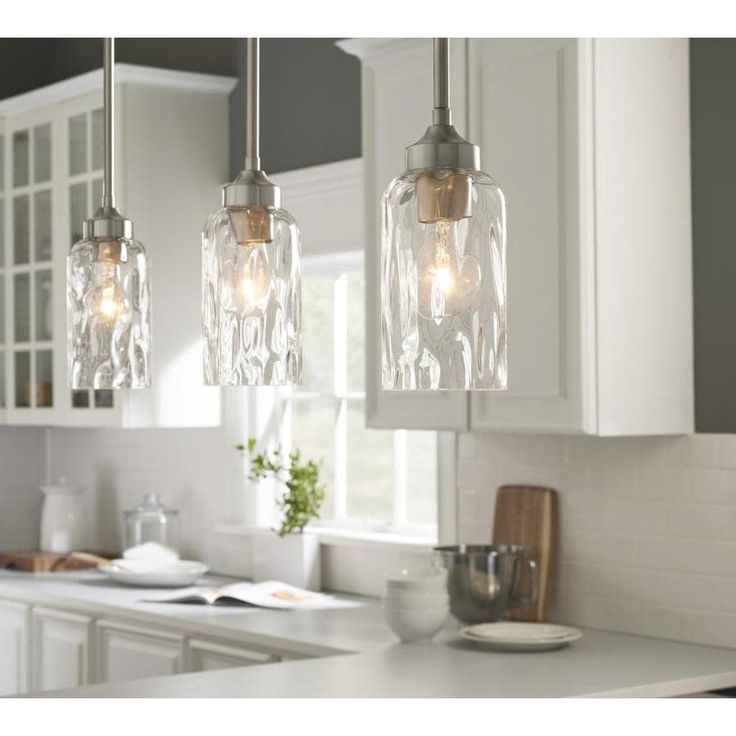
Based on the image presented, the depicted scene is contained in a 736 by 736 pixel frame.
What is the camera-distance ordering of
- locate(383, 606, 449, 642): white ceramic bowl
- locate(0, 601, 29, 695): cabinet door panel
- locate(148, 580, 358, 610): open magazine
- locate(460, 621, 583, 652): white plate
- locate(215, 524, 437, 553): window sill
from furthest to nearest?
1. locate(0, 601, 29, 695): cabinet door panel
2. locate(215, 524, 437, 553): window sill
3. locate(148, 580, 358, 610): open magazine
4. locate(383, 606, 449, 642): white ceramic bowl
5. locate(460, 621, 583, 652): white plate

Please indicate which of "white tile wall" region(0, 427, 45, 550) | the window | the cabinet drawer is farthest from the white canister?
the cabinet drawer

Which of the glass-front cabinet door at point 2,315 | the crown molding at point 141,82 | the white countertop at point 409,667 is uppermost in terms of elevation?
the crown molding at point 141,82

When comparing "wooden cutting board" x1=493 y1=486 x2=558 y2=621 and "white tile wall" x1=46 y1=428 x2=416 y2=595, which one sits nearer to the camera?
"wooden cutting board" x1=493 y1=486 x2=558 y2=621

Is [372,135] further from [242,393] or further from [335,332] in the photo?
[242,393]

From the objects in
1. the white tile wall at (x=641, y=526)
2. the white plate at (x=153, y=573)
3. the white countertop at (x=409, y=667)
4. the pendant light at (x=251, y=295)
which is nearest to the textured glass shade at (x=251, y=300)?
the pendant light at (x=251, y=295)

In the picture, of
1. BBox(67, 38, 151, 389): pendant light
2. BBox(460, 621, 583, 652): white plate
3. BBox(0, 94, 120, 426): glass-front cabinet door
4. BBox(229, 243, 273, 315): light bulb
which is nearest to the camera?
BBox(229, 243, 273, 315): light bulb

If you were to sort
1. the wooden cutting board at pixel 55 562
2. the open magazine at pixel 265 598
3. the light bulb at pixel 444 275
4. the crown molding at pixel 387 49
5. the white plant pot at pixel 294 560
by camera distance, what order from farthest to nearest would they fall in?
the wooden cutting board at pixel 55 562
the white plant pot at pixel 294 560
the open magazine at pixel 265 598
the crown molding at pixel 387 49
the light bulb at pixel 444 275

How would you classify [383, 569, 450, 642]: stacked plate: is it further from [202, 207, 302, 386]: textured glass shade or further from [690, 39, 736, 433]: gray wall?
[202, 207, 302, 386]: textured glass shade

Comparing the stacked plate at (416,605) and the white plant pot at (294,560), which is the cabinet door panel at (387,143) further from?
the white plant pot at (294,560)

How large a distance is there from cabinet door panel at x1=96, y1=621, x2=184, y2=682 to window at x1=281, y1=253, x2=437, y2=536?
86 cm

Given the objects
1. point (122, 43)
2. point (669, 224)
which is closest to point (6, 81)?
point (122, 43)

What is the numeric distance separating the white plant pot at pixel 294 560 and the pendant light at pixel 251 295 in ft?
12.0

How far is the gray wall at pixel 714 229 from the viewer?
134 inches

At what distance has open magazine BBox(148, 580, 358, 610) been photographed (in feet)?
13.6
